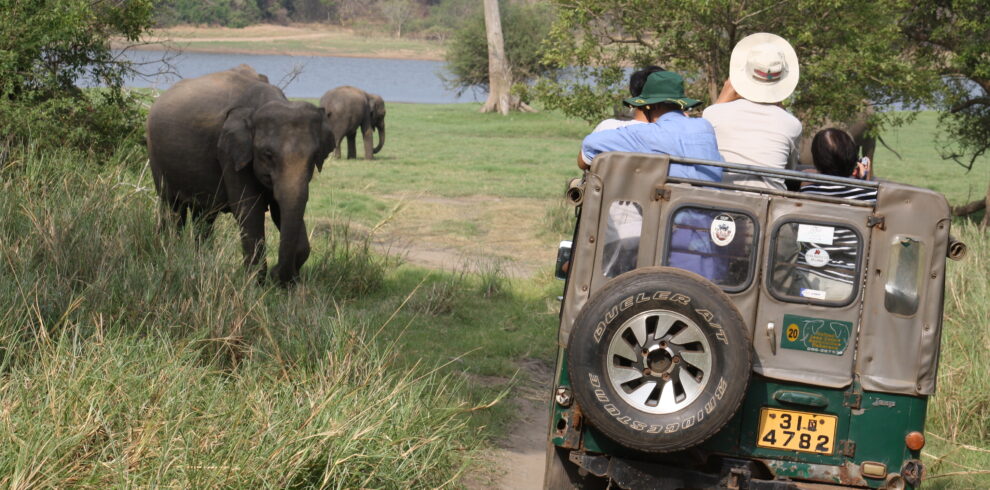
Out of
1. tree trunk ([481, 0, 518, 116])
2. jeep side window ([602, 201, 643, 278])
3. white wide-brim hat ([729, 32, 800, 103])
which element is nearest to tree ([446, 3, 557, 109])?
tree trunk ([481, 0, 518, 116])

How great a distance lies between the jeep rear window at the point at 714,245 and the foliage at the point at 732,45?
23.3 ft

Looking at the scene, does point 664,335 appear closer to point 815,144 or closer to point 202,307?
point 815,144

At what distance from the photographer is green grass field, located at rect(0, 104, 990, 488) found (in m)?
4.79

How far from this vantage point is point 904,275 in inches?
193

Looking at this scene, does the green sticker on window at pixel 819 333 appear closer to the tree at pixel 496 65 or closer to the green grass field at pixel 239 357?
the green grass field at pixel 239 357

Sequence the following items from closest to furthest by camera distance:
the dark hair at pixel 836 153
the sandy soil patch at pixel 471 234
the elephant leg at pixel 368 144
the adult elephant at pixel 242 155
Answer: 1. the dark hair at pixel 836 153
2. the adult elephant at pixel 242 155
3. the sandy soil patch at pixel 471 234
4. the elephant leg at pixel 368 144

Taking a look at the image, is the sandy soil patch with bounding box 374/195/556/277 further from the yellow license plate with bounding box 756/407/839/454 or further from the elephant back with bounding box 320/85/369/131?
the elephant back with bounding box 320/85/369/131

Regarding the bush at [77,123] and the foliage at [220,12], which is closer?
the bush at [77,123]

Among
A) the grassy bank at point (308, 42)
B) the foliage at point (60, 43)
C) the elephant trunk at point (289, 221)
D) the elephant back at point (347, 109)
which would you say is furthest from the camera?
the grassy bank at point (308, 42)

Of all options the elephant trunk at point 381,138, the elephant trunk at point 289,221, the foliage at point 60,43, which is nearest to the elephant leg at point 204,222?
the elephant trunk at point 289,221

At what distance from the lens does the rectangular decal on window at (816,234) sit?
16.2 feet

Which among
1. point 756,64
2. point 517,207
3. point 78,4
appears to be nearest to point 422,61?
point 517,207

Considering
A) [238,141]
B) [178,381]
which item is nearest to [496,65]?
[238,141]

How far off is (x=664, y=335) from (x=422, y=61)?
269 feet
